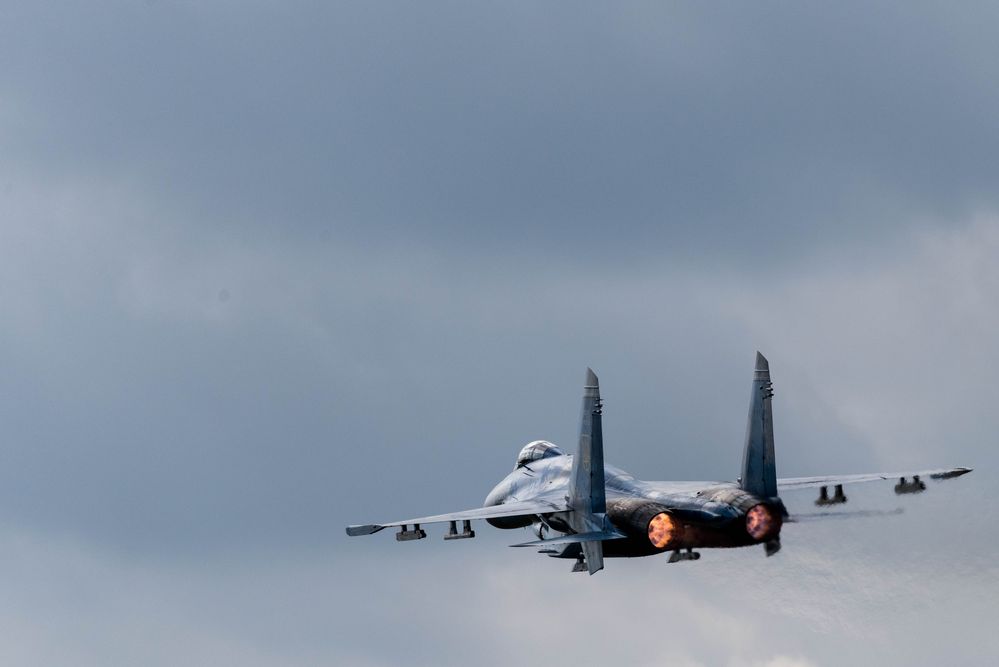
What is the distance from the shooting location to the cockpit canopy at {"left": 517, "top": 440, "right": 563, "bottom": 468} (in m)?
97.3

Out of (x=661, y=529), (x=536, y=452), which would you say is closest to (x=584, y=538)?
(x=661, y=529)

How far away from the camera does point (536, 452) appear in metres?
97.9

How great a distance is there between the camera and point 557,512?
87.1 m

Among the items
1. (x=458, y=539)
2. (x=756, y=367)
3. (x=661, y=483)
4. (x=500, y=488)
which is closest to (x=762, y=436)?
(x=756, y=367)

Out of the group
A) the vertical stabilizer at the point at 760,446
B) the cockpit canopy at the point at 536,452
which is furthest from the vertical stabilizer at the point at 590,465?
the cockpit canopy at the point at 536,452

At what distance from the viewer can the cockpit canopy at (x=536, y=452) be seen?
9731 cm

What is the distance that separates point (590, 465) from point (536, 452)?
49.0ft

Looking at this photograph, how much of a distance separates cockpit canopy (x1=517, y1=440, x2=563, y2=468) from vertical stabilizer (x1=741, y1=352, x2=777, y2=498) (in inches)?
692

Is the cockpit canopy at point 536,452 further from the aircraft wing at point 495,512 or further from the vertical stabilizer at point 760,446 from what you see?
the vertical stabilizer at point 760,446

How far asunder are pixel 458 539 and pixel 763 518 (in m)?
13.7

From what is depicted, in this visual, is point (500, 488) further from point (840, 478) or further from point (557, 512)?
point (840, 478)

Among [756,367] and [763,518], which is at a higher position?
[756,367]

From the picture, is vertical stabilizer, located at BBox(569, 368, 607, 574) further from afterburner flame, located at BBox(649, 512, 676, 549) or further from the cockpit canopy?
the cockpit canopy

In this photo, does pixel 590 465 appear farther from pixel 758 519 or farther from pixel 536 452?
pixel 536 452
